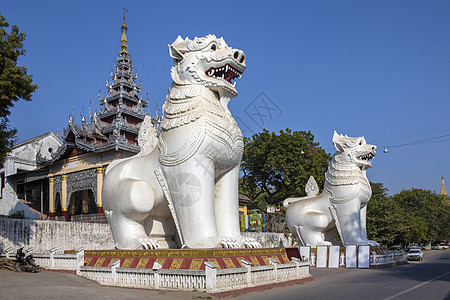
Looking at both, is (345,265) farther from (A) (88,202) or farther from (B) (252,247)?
(A) (88,202)

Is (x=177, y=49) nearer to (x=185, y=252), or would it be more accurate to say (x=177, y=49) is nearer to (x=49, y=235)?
(x=185, y=252)

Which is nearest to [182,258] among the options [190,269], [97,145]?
[190,269]

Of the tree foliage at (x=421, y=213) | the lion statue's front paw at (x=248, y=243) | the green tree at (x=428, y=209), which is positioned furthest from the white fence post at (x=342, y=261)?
the green tree at (x=428, y=209)

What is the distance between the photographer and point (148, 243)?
805 cm

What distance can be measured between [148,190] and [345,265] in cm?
812

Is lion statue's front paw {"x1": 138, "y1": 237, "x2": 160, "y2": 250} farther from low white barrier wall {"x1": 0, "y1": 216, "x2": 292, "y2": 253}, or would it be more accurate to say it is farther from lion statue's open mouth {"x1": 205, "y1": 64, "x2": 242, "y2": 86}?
low white barrier wall {"x1": 0, "y1": 216, "x2": 292, "y2": 253}

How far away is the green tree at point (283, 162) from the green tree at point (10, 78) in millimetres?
19064

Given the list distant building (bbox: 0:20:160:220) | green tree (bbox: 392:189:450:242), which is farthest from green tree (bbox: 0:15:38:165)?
green tree (bbox: 392:189:450:242)

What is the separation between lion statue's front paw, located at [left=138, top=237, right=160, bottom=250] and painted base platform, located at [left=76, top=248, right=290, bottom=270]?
10.0 inches

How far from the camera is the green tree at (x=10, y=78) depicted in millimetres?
10336

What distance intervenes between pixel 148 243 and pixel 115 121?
18485 millimetres

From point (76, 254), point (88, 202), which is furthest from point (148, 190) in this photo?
point (88, 202)

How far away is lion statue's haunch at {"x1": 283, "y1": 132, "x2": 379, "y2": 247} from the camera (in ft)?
46.1

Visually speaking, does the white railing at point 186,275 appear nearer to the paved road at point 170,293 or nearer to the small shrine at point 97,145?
the paved road at point 170,293
